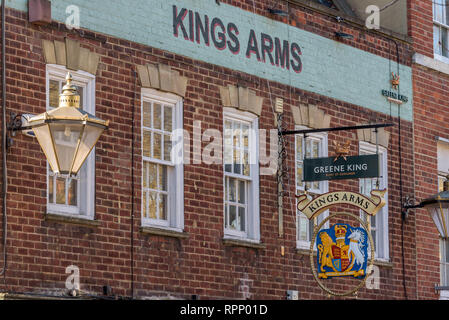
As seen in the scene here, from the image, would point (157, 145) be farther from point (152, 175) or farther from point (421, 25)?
point (421, 25)

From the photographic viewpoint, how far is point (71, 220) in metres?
15.7

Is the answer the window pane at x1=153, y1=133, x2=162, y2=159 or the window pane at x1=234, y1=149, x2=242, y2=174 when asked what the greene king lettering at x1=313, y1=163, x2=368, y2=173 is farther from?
the window pane at x1=153, y1=133, x2=162, y2=159

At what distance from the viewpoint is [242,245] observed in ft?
60.3

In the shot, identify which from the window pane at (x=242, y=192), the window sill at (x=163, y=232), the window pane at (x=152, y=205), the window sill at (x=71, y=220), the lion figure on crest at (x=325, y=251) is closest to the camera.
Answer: the window sill at (x=71, y=220)

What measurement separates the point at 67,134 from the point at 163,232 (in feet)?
15.5

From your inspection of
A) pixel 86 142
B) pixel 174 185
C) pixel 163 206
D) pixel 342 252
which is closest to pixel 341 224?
pixel 342 252

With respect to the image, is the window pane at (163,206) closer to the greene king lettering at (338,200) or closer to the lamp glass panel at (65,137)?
the greene king lettering at (338,200)

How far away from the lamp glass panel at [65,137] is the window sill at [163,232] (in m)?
4.28

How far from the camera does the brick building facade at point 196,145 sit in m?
15.6

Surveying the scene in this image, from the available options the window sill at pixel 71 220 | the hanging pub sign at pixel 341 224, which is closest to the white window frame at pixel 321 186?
the hanging pub sign at pixel 341 224

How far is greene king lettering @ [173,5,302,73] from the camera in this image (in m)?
18.0

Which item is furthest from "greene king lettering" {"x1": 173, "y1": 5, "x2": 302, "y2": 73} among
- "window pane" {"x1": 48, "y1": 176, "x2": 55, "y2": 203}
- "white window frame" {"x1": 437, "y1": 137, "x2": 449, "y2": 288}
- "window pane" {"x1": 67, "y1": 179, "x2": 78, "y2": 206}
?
"white window frame" {"x1": 437, "y1": 137, "x2": 449, "y2": 288}
